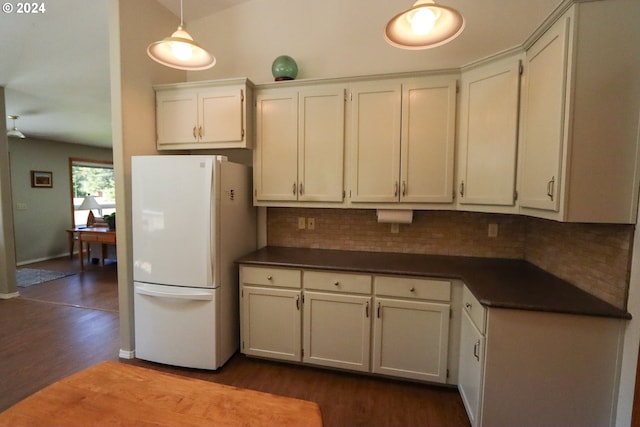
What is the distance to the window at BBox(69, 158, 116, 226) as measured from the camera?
6.59 meters

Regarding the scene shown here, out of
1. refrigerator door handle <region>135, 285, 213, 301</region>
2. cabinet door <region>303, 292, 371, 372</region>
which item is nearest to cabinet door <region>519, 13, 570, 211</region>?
cabinet door <region>303, 292, 371, 372</region>

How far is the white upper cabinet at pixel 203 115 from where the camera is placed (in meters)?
2.39

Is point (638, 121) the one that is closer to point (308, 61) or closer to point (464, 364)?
point (464, 364)

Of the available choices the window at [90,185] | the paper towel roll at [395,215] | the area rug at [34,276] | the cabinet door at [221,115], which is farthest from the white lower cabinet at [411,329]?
the window at [90,185]

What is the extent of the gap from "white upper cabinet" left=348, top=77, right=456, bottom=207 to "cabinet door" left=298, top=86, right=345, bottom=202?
113 mm

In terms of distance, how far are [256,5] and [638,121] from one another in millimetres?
2925

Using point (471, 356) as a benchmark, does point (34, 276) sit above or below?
below

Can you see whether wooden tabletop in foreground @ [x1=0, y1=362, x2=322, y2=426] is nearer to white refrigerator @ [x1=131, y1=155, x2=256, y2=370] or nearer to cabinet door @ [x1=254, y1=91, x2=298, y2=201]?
white refrigerator @ [x1=131, y1=155, x2=256, y2=370]

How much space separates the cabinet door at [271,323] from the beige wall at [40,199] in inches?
238

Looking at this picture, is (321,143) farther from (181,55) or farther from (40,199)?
(40,199)

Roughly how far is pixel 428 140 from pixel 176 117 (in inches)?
83.9

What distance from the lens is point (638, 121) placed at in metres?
1.31

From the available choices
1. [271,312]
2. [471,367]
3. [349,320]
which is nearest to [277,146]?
[271,312]

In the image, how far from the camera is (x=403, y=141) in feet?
7.23
